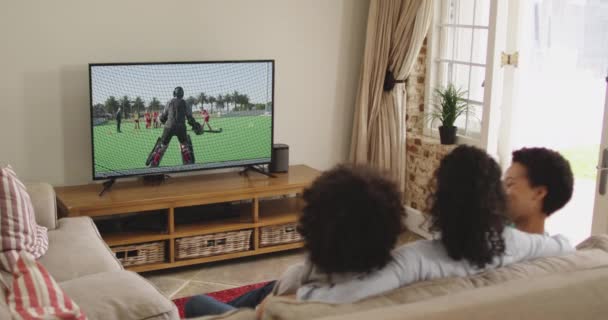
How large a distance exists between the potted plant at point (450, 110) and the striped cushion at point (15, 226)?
2.57 meters

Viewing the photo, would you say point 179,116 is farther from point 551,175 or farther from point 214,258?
point 551,175

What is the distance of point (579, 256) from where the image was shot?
2014mm

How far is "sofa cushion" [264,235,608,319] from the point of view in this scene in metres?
1.63

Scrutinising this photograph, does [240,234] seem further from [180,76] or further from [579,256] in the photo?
[579,256]

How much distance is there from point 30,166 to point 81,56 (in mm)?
708

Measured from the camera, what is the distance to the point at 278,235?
15.7 feet

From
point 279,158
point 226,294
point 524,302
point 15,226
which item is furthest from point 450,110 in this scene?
point 524,302

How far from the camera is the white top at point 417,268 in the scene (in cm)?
181

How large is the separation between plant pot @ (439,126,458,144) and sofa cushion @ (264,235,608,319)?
273 cm

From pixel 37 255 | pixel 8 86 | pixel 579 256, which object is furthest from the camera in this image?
pixel 8 86

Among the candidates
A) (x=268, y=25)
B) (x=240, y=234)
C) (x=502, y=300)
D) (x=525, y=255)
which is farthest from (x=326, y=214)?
(x=268, y=25)

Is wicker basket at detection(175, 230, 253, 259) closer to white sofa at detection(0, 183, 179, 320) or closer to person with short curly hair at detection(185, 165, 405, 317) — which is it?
white sofa at detection(0, 183, 179, 320)

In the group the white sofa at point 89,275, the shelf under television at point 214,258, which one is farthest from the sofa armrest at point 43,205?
the shelf under television at point 214,258

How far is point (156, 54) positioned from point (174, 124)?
470 millimetres
